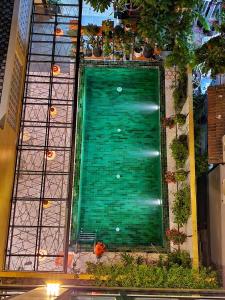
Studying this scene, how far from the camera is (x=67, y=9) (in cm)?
1069

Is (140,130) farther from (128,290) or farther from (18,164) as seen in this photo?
(128,290)

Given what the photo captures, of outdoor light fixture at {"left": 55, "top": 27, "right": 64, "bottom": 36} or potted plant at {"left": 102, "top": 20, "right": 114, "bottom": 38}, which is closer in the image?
potted plant at {"left": 102, "top": 20, "right": 114, "bottom": 38}

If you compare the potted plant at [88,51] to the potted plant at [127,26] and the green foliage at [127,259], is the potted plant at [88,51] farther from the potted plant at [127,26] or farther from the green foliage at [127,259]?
the green foliage at [127,259]

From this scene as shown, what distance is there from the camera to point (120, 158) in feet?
34.8

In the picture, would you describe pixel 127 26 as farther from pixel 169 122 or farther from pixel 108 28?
pixel 169 122

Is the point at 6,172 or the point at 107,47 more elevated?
the point at 107,47

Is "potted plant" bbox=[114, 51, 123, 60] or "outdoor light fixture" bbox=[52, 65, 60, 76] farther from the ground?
"potted plant" bbox=[114, 51, 123, 60]

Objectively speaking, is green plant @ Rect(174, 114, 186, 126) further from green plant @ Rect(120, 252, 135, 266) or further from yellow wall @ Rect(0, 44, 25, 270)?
yellow wall @ Rect(0, 44, 25, 270)

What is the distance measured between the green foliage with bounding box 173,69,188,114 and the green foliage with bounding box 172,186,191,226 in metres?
2.29

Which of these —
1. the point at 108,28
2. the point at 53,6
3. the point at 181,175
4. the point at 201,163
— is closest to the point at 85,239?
the point at 181,175

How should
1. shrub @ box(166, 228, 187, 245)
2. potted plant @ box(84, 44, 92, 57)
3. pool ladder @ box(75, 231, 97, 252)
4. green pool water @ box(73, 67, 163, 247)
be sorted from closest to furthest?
shrub @ box(166, 228, 187, 245) → pool ladder @ box(75, 231, 97, 252) → green pool water @ box(73, 67, 163, 247) → potted plant @ box(84, 44, 92, 57)

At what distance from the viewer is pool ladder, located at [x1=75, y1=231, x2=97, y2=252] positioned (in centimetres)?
929

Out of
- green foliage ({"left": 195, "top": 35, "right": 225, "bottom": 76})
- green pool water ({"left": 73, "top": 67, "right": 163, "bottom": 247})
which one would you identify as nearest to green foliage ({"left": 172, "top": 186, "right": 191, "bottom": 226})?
green pool water ({"left": 73, "top": 67, "right": 163, "bottom": 247})

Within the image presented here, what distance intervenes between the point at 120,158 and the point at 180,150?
75.4 inches
